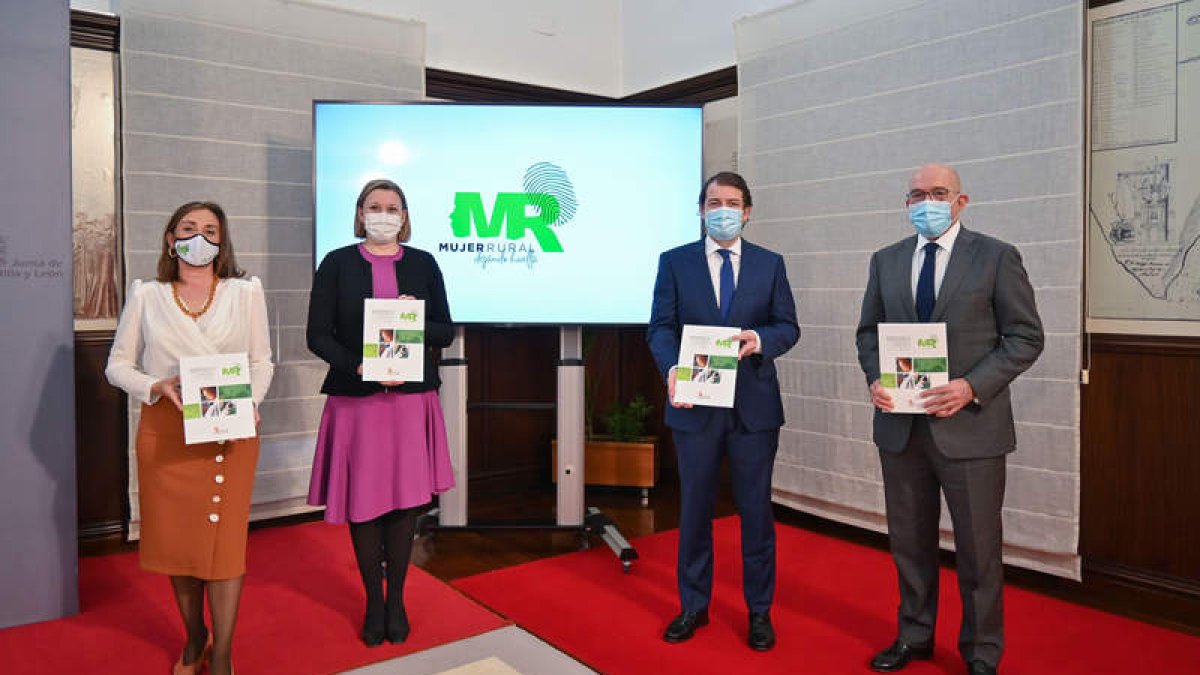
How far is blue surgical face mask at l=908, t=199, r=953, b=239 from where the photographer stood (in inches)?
102

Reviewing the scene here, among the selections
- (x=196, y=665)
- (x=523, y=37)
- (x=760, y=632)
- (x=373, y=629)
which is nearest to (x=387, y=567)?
(x=373, y=629)

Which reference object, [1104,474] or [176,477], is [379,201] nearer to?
[176,477]

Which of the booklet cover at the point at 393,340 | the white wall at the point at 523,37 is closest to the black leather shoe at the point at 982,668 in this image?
the booklet cover at the point at 393,340

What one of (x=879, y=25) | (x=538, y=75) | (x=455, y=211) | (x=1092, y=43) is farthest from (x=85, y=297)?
(x=1092, y=43)

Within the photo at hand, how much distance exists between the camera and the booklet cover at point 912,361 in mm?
2490

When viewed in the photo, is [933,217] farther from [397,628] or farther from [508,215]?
[397,628]

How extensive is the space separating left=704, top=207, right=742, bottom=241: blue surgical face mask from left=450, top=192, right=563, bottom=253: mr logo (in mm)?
1303

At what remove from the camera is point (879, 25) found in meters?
3.99

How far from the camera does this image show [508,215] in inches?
158

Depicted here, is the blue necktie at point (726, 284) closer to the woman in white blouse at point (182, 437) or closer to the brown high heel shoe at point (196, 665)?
the woman in white blouse at point (182, 437)

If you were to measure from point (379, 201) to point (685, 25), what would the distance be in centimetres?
298

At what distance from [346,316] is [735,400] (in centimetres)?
126

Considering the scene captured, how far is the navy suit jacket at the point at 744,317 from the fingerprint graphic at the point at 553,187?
1179 mm

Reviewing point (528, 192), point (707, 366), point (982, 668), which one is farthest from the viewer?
point (528, 192)
